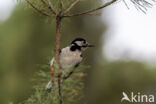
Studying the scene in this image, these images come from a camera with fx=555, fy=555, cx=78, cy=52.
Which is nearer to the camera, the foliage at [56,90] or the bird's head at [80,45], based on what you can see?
the foliage at [56,90]

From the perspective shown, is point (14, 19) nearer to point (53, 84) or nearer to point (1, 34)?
point (1, 34)

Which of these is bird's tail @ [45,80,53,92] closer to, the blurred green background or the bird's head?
the bird's head

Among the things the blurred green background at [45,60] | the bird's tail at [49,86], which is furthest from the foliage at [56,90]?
the blurred green background at [45,60]

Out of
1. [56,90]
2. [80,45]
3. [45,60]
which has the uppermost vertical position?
[45,60]

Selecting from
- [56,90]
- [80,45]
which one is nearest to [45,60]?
[80,45]

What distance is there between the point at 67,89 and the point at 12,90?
1150 cm

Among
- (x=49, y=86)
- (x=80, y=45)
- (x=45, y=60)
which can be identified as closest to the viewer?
(x=49, y=86)

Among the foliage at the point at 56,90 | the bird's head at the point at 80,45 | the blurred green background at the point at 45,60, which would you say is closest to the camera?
the foliage at the point at 56,90

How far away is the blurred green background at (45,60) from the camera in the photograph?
44.6 feet

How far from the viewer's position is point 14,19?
13586 mm

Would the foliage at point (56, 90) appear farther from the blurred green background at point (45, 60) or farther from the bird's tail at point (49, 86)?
the blurred green background at point (45, 60)

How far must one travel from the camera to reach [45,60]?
14219 millimetres

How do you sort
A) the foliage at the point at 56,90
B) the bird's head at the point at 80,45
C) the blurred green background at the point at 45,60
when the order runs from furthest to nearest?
the blurred green background at the point at 45,60
the bird's head at the point at 80,45
the foliage at the point at 56,90

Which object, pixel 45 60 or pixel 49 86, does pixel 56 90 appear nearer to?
pixel 49 86
